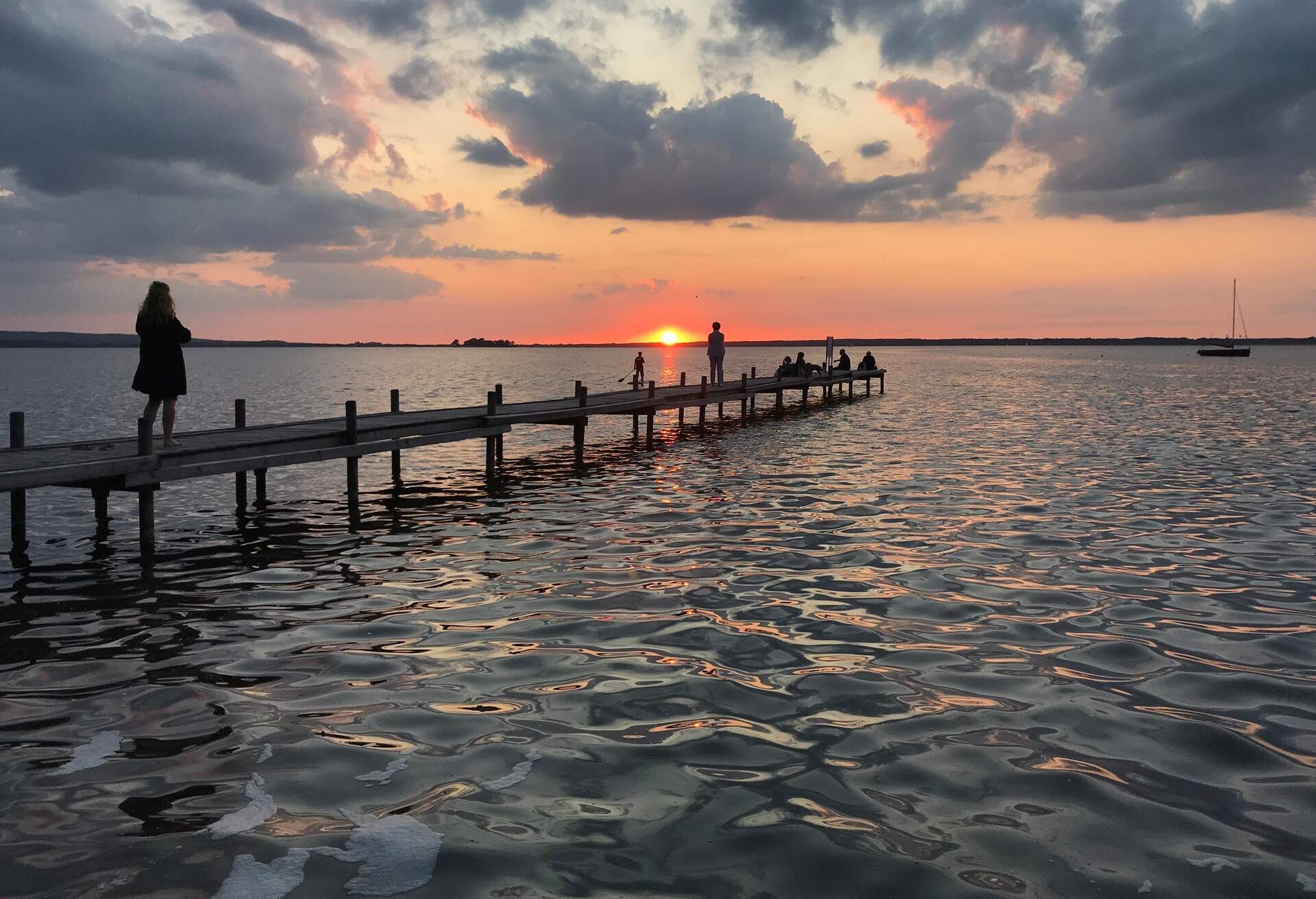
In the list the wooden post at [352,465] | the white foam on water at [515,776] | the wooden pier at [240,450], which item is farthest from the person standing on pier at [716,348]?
the white foam on water at [515,776]

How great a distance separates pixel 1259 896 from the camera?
4.37 meters

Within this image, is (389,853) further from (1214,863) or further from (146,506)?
(146,506)

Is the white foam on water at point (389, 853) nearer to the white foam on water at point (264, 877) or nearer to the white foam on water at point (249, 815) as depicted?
the white foam on water at point (264, 877)

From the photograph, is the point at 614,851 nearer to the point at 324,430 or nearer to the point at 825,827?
the point at 825,827

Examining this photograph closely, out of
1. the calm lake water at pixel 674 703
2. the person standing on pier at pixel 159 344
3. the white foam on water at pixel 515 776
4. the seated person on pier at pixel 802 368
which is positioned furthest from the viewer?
the seated person on pier at pixel 802 368

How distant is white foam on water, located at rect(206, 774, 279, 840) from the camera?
4984 millimetres

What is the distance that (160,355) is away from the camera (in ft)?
41.3

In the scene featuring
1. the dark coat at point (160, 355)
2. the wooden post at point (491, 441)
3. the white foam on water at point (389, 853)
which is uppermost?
the dark coat at point (160, 355)

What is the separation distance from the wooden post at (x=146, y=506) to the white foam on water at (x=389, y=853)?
942cm

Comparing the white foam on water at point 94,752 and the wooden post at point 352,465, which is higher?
the wooden post at point 352,465

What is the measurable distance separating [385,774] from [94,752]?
6.87ft

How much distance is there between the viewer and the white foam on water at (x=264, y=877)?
4.43m

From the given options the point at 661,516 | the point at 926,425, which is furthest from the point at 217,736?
the point at 926,425

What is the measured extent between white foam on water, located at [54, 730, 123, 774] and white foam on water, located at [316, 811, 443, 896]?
2.01 metres
